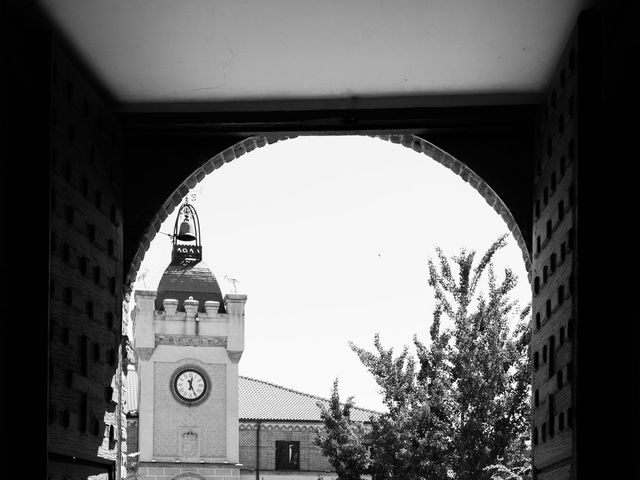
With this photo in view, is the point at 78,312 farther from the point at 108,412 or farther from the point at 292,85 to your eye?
the point at 292,85

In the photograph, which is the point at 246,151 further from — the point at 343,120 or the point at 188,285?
the point at 188,285

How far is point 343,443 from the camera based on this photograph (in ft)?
64.8

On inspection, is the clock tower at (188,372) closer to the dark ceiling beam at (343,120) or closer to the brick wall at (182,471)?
the brick wall at (182,471)

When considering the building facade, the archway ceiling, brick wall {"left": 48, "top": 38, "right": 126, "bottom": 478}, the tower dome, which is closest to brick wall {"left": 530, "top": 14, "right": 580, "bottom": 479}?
the archway ceiling

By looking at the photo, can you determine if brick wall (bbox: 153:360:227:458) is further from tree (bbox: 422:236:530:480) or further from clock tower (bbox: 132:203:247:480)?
tree (bbox: 422:236:530:480)

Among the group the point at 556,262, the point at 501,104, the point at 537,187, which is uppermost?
the point at 501,104

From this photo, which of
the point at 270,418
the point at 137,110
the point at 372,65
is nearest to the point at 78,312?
the point at 137,110

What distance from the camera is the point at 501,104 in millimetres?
5027

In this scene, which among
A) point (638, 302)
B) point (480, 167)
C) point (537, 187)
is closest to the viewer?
point (638, 302)

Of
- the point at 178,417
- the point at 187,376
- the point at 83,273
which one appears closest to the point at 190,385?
the point at 187,376

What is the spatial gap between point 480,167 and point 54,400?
2297 millimetres

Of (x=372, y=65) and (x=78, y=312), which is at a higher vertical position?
(x=372, y=65)

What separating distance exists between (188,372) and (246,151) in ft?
123

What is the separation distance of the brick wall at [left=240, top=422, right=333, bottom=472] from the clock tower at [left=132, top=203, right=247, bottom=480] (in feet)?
5.06
